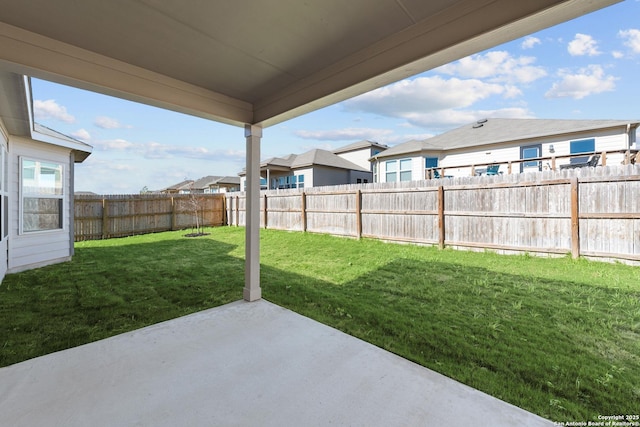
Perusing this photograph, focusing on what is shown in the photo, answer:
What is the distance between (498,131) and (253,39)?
1273 cm

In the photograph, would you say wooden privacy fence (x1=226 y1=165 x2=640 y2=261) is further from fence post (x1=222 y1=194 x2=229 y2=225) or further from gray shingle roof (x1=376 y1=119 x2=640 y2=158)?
fence post (x1=222 y1=194 x2=229 y2=225)

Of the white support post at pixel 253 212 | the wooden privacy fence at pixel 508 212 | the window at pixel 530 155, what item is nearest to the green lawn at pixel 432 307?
the white support post at pixel 253 212

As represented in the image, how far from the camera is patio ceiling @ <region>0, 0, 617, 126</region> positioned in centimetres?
164

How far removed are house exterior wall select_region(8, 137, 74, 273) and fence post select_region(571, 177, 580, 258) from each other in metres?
10.7

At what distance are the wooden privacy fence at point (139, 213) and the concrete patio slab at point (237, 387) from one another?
9760mm

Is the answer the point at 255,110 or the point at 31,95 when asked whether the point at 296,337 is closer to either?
the point at 255,110

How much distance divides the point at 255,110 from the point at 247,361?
2.75 m

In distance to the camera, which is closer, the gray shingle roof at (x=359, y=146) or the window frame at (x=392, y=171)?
the window frame at (x=392, y=171)

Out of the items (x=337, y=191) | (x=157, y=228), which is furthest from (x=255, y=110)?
(x=157, y=228)

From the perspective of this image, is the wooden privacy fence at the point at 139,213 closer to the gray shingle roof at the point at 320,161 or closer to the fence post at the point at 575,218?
the gray shingle roof at the point at 320,161

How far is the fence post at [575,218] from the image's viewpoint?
218 inches

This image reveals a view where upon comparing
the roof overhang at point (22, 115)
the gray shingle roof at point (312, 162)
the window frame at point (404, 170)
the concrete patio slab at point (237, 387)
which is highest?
the gray shingle roof at point (312, 162)

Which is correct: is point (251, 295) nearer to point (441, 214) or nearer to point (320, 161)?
point (441, 214)

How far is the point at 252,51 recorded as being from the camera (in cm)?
217
